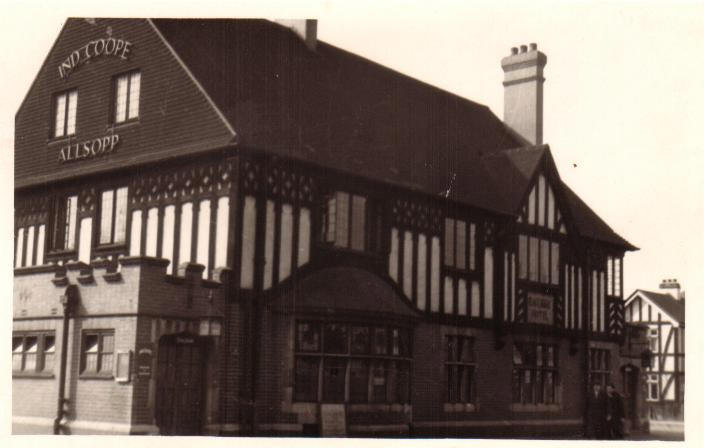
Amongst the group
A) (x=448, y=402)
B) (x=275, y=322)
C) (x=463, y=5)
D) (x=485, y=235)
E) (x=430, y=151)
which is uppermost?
(x=463, y=5)

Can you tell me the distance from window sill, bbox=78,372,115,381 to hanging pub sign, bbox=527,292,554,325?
443 inches

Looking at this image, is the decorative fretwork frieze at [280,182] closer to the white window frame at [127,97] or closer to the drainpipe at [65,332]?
the white window frame at [127,97]

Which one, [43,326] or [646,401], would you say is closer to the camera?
[43,326]

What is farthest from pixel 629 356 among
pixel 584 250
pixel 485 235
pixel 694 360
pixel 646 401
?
pixel 694 360

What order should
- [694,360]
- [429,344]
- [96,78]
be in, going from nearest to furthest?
[694,360] < [96,78] < [429,344]

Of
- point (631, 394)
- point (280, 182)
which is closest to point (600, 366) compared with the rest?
point (631, 394)

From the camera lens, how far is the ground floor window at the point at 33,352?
19.9m

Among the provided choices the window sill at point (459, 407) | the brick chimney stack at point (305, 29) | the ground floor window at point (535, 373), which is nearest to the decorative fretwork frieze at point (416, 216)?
the window sill at point (459, 407)

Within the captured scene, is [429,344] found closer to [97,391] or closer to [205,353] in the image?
[205,353]

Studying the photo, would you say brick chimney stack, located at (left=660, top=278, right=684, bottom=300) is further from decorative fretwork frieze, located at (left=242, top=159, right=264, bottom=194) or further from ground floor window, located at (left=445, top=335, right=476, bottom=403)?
decorative fretwork frieze, located at (left=242, top=159, right=264, bottom=194)

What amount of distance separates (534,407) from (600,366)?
3466 mm

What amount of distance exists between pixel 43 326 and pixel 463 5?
9493 mm

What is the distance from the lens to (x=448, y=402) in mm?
24016

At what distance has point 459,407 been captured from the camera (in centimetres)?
2434
